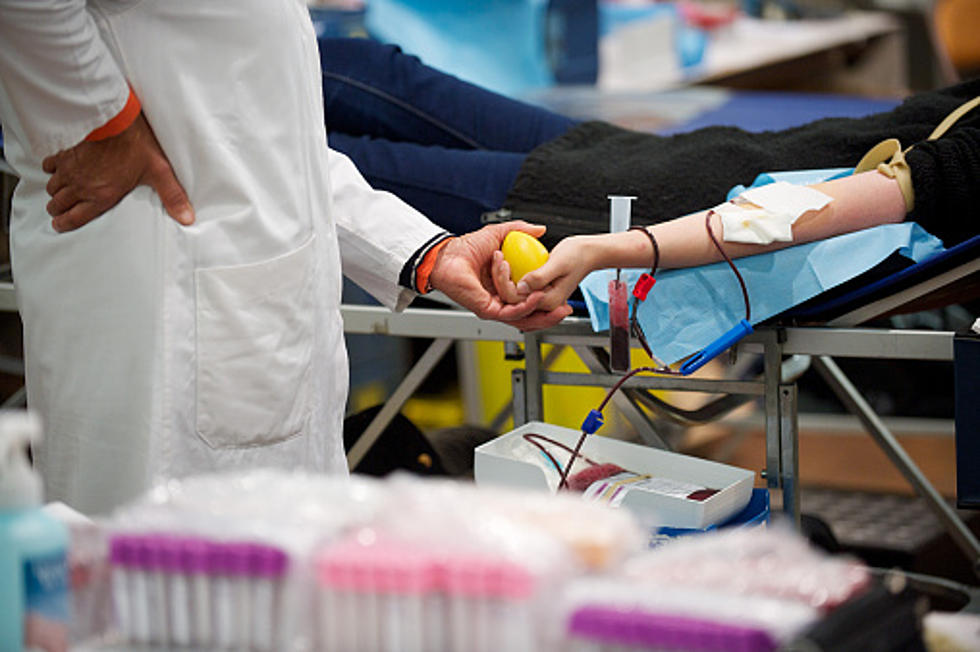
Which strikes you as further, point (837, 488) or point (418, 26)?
point (418, 26)

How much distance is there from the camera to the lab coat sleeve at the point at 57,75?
1075 millimetres

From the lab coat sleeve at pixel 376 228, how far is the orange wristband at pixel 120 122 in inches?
14.0

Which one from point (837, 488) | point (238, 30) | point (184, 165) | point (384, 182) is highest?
point (238, 30)

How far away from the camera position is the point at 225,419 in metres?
1.25

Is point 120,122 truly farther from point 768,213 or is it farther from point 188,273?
point 768,213

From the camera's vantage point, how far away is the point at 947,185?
158cm

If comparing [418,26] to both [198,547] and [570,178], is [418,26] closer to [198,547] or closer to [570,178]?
[570,178]

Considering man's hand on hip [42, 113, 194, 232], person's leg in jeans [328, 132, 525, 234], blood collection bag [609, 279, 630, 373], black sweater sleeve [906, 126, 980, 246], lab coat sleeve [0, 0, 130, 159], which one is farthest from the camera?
person's leg in jeans [328, 132, 525, 234]

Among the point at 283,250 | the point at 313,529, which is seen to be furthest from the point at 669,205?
the point at 313,529

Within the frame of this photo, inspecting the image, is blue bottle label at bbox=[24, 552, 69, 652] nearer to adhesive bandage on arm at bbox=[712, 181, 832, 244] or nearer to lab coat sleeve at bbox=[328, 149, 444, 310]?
lab coat sleeve at bbox=[328, 149, 444, 310]

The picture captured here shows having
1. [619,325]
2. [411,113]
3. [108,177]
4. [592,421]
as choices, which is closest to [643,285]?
[619,325]

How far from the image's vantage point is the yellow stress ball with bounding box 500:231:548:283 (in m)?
1.45

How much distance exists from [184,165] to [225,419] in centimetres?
28

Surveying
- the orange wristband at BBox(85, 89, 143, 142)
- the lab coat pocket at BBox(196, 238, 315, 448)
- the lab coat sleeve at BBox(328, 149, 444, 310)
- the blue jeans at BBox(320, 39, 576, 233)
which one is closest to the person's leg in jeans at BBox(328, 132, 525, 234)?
the blue jeans at BBox(320, 39, 576, 233)
